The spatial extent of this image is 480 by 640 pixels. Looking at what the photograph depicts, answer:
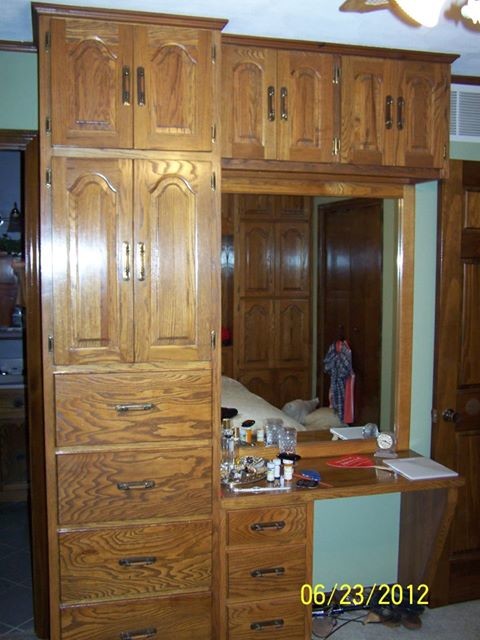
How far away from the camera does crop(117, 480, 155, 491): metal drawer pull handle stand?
223 cm

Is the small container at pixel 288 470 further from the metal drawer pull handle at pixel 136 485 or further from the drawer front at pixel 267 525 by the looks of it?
the metal drawer pull handle at pixel 136 485

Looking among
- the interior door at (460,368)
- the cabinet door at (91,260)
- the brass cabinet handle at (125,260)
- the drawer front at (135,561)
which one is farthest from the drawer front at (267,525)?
the brass cabinet handle at (125,260)

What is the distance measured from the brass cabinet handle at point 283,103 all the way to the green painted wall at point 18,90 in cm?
98

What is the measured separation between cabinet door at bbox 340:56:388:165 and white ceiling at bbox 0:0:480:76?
0.10m

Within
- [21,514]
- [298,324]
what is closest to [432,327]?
[298,324]

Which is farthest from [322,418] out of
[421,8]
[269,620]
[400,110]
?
[421,8]

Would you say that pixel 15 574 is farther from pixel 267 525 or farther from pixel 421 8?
pixel 421 8

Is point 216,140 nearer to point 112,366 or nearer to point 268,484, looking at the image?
point 112,366

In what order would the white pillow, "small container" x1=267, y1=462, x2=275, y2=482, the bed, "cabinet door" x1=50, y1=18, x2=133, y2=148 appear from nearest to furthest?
"cabinet door" x1=50, y1=18, x2=133, y2=148 → "small container" x1=267, y1=462, x2=275, y2=482 → the bed → the white pillow

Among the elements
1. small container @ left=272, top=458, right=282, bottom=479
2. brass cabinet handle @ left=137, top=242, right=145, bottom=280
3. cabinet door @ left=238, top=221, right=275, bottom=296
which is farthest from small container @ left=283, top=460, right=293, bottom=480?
brass cabinet handle @ left=137, top=242, right=145, bottom=280

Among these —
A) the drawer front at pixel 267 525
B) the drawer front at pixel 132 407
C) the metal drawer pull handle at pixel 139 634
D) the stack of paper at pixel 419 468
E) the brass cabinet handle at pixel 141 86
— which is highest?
the brass cabinet handle at pixel 141 86

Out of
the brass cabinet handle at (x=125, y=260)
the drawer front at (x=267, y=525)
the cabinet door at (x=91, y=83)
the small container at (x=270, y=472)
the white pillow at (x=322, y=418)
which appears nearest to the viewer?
the cabinet door at (x=91, y=83)

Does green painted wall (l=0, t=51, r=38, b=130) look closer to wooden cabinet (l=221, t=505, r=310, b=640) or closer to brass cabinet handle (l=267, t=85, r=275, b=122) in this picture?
brass cabinet handle (l=267, t=85, r=275, b=122)

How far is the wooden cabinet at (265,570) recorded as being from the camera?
2.35m
